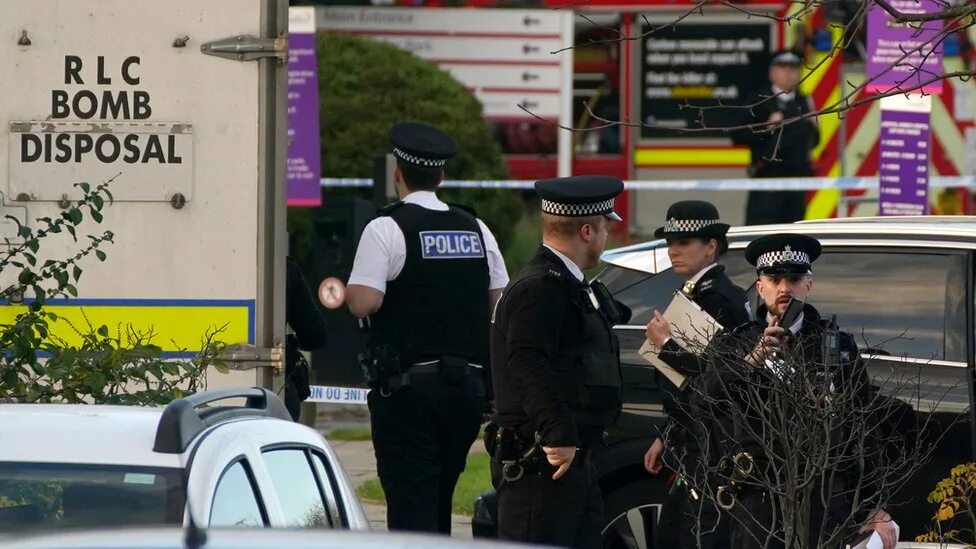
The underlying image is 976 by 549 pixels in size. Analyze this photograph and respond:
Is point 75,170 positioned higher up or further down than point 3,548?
higher up

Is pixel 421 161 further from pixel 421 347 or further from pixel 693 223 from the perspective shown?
pixel 693 223

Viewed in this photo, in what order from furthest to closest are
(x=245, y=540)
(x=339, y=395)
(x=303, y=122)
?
1. (x=303, y=122)
2. (x=339, y=395)
3. (x=245, y=540)

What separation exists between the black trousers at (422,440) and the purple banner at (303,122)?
5751 millimetres

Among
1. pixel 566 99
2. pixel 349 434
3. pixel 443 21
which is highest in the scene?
pixel 443 21

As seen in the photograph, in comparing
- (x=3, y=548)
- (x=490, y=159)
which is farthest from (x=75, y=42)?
(x=490, y=159)

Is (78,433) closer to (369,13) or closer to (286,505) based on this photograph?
(286,505)

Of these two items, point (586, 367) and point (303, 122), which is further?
point (303, 122)

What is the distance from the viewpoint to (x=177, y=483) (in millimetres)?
4023

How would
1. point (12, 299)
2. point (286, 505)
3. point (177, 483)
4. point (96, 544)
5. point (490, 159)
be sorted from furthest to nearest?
point (490, 159) < point (12, 299) < point (286, 505) < point (177, 483) < point (96, 544)

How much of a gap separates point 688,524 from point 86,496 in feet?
10.9

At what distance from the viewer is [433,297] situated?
738 cm

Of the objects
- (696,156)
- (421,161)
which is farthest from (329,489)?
(696,156)

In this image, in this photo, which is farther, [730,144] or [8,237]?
[730,144]

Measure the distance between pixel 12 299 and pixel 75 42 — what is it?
0.99m
